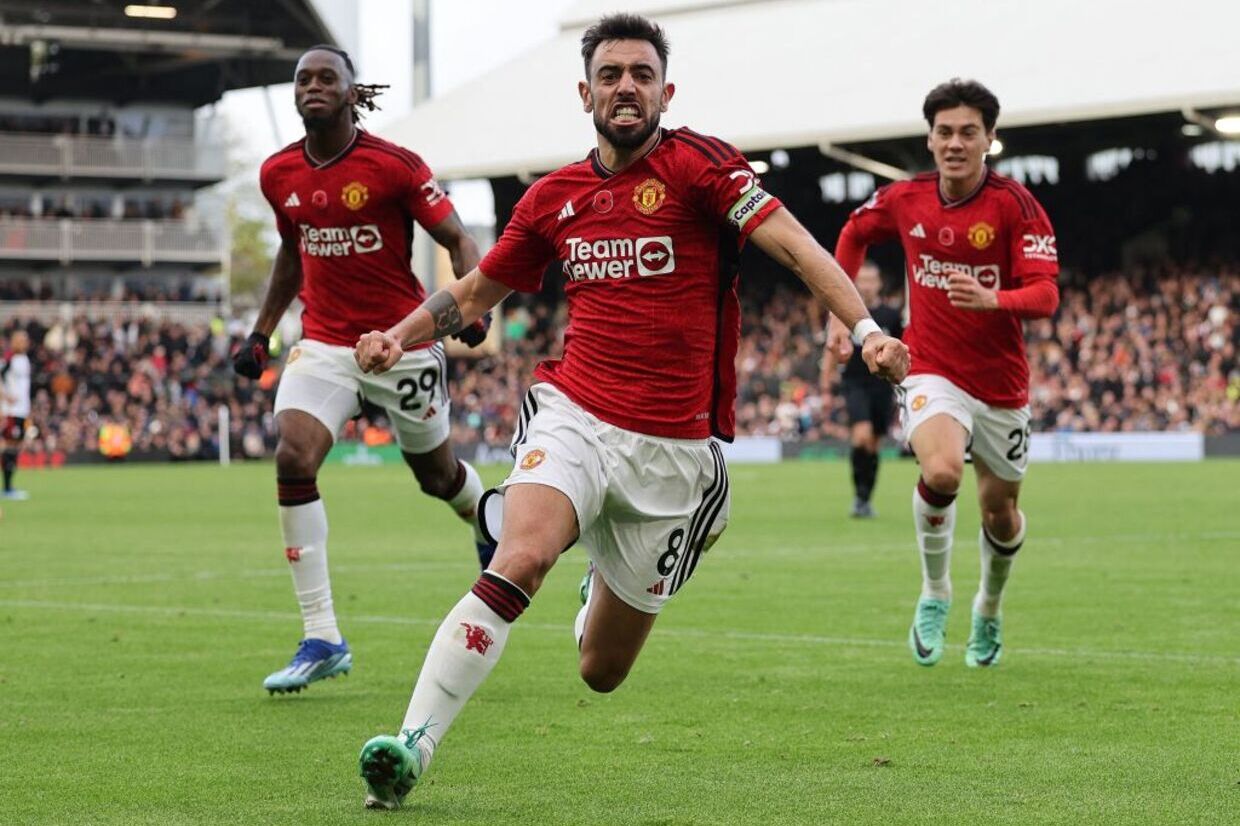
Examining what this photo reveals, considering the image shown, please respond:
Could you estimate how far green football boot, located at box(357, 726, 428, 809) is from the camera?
17.5 feet

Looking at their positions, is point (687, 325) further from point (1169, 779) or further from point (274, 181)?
point (274, 181)

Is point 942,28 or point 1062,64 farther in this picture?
point 942,28

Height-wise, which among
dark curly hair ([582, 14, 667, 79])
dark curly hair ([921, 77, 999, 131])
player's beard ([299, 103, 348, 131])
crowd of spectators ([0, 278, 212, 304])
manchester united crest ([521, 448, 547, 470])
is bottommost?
crowd of spectators ([0, 278, 212, 304])

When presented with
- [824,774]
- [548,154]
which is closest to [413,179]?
[824,774]

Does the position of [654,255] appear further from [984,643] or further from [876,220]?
[876,220]

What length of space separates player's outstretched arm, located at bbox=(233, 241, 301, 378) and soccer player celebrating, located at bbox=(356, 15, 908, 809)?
3.05 meters

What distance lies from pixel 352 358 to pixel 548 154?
40.2 metres

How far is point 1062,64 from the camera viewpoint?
43.1 m

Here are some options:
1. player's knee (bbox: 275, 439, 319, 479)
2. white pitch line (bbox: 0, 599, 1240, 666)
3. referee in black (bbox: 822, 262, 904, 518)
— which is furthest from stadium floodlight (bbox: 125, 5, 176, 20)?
player's knee (bbox: 275, 439, 319, 479)

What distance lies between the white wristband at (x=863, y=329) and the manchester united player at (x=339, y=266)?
10.6ft

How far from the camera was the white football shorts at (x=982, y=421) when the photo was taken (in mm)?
9250

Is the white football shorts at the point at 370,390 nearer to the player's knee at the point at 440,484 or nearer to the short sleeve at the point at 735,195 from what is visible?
the player's knee at the point at 440,484

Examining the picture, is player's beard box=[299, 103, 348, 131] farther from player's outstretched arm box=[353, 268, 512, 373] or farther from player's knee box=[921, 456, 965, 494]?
player's knee box=[921, 456, 965, 494]

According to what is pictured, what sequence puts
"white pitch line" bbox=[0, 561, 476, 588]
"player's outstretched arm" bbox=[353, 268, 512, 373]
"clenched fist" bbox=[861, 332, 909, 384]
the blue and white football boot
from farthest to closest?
"white pitch line" bbox=[0, 561, 476, 588] < the blue and white football boot < "player's outstretched arm" bbox=[353, 268, 512, 373] < "clenched fist" bbox=[861, 332, 909, 384]
